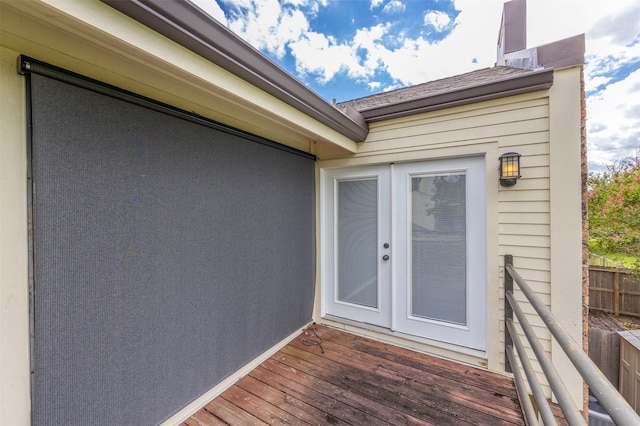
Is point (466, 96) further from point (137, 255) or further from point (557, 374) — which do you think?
point (137, 255)

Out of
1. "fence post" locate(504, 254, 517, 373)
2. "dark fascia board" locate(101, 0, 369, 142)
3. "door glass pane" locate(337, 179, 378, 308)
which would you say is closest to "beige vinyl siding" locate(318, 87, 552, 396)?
"fence post" locate(504, 254, 517, 373)

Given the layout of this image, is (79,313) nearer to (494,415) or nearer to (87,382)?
(87,382)

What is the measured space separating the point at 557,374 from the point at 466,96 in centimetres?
229

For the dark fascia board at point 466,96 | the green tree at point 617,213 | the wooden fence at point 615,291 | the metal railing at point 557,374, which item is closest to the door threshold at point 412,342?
the metal railing at point 557,374

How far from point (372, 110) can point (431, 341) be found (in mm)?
2648

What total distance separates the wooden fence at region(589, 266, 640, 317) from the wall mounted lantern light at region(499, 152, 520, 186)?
20.3 feet

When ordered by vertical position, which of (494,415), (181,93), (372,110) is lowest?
(494,415)

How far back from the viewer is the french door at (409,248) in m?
2.57

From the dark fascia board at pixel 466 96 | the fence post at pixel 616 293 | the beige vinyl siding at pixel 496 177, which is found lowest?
the fence post at pixel 616 293

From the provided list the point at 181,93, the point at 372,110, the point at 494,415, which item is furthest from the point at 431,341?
the point at 181,93

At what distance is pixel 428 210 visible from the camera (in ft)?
9.15

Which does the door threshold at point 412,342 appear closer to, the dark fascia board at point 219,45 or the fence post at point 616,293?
the dark fascia board at point 219,45

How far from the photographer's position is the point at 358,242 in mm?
3252

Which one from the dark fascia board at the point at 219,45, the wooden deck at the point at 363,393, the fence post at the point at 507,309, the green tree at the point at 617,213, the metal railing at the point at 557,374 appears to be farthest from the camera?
the green tree at the point at 617,213
